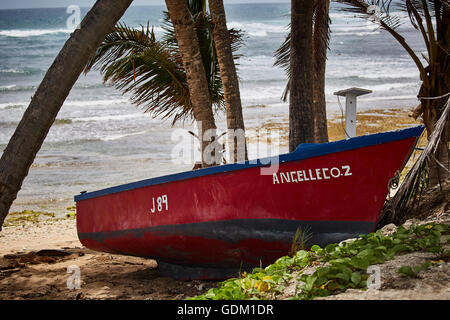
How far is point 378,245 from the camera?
4.88 meters

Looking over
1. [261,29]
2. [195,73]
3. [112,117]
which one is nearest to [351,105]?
[195,73]

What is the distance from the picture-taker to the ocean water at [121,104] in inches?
617

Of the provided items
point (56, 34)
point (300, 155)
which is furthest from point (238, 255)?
point (56, 34)

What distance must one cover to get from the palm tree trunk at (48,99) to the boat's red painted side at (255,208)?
1667mm

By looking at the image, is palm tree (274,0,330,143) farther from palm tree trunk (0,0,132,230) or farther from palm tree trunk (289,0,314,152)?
palm tree trunk (0,0,132,230)

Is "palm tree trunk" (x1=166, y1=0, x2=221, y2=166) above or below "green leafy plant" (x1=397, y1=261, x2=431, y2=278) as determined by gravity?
above

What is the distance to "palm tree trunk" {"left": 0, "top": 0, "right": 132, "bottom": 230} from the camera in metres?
5.53

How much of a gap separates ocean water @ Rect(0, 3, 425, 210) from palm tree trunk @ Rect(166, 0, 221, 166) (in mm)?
2371

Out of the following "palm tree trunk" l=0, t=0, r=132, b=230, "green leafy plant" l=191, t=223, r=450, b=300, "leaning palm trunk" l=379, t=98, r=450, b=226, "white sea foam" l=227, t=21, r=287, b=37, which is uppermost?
"white sea foam" l=227, t=21, r=287, b=37

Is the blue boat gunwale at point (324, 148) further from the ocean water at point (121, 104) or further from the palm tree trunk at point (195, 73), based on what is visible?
the palm tree trunk at point (195, 73)

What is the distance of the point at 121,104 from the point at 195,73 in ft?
73.9

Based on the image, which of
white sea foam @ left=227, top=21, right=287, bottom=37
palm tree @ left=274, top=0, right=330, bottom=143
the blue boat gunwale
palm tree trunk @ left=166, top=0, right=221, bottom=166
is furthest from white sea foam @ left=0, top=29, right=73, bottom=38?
the blue boat gunwale

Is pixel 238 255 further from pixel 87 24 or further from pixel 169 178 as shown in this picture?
pixel 87 24

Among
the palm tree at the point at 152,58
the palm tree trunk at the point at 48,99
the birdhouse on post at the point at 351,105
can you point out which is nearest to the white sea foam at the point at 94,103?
the palm tree at the point at 152,58
